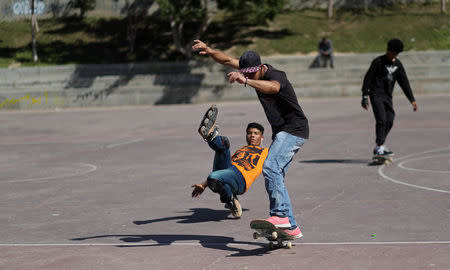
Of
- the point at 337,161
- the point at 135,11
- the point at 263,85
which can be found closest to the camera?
the point at 263,85

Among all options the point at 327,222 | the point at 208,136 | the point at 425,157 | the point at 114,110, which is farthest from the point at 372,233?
the point at 114,110

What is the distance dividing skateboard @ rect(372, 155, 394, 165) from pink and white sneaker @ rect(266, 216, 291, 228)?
582 centimetres

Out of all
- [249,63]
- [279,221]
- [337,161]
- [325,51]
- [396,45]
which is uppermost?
[249,63]

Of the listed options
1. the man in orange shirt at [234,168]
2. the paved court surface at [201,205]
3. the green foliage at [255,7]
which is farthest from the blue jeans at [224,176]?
the green foliage at [255,7]

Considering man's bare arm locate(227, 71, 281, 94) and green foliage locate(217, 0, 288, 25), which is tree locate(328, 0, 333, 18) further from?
man's bare arm locate(227, 71, 281, 94)

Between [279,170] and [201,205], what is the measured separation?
2.78 m

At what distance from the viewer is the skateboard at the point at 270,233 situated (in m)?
6.15

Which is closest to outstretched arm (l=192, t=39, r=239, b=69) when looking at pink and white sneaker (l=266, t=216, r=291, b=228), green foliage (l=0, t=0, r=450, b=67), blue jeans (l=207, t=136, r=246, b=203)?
blue jeans (l=207, t=136, r=246, b=203)

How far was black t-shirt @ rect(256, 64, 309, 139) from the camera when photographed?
6.38 metres

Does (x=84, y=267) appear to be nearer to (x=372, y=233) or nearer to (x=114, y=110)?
(x=372, y=233)

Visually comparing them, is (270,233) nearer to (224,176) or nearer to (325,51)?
(224,176)

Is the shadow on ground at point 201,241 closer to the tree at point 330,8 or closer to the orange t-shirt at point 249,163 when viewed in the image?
the orange t-shirt at point 249,163

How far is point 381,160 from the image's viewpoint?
1181 cm

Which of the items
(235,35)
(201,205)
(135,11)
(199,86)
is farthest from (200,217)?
(135,11)
